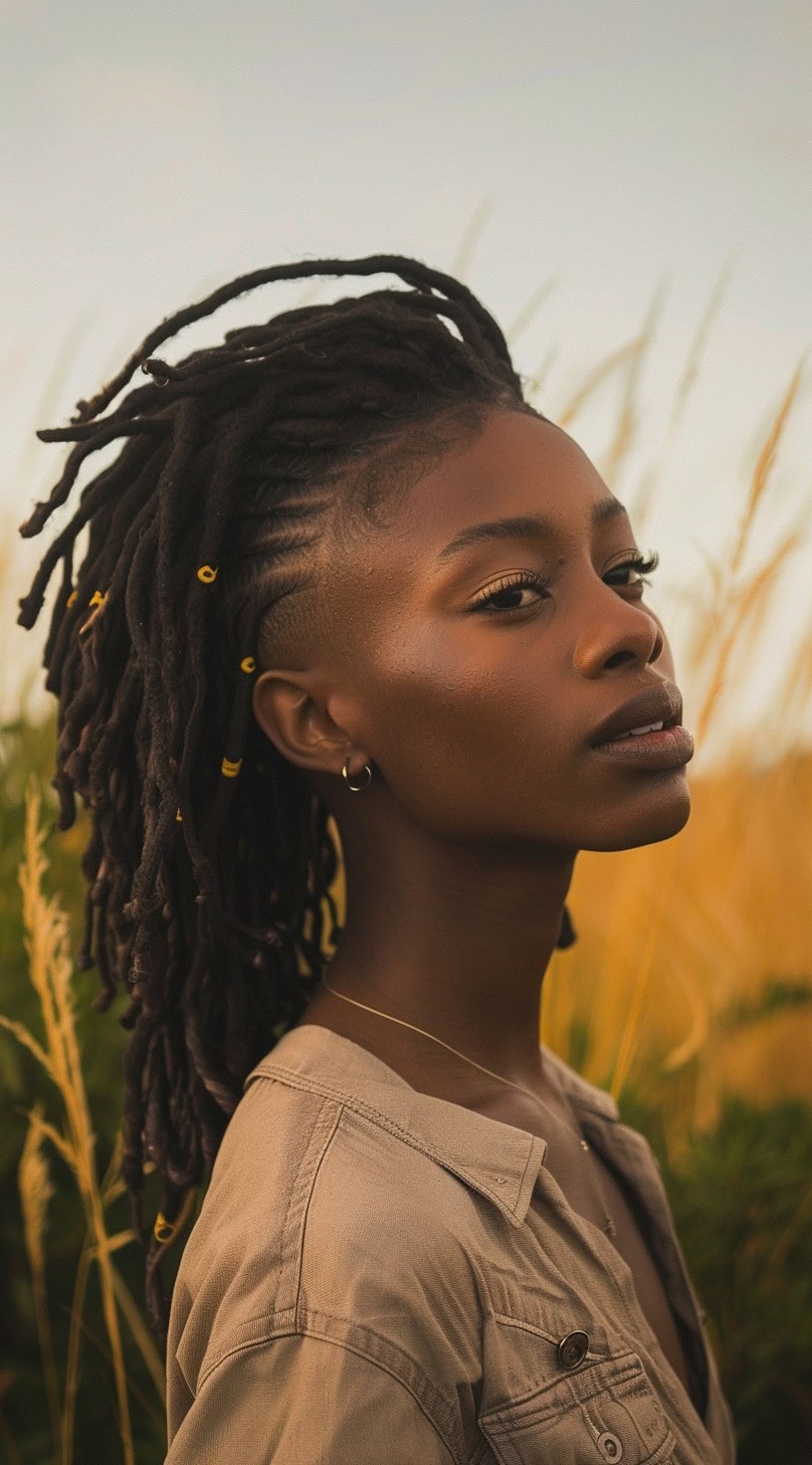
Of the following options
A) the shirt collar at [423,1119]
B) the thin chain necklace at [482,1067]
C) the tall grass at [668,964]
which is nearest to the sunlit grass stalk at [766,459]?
the tall grass at [668,964]

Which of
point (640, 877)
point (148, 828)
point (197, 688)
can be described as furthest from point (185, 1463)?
point (640, 877)

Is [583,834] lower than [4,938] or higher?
higher

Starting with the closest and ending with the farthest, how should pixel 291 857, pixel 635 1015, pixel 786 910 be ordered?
pixel 291 857 < pixel 635 1015 < pixel 786 910

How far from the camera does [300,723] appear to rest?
187cm

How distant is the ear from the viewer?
1854mm

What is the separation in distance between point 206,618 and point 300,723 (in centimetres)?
21

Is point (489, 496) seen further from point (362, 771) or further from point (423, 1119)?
point (423, 1119)

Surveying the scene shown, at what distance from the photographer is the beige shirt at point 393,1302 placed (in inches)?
54.7

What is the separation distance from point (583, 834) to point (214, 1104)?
29.4 inches

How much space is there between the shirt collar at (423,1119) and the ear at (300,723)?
1.27 feet

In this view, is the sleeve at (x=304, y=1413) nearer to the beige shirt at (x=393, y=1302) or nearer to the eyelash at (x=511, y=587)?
the beige shirt at (x=393, y=1302)

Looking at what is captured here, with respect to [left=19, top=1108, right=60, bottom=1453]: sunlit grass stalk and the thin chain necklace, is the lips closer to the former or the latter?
the thin chain necklace

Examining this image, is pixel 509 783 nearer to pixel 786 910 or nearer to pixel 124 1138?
pixel 124 1138

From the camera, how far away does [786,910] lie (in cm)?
378
